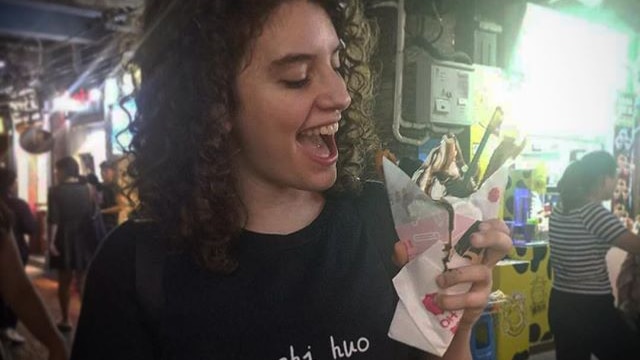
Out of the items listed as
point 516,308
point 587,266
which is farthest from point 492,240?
point 516,308

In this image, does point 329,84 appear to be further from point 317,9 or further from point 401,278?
point 401,278

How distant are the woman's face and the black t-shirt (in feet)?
0.49

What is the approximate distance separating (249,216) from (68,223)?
16.4 ft

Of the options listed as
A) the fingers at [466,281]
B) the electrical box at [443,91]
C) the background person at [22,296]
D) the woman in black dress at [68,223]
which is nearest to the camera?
the fingers at [466,281]

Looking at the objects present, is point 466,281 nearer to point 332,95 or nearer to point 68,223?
point 332,95

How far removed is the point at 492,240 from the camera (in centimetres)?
90

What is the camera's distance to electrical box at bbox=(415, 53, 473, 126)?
2078 mm

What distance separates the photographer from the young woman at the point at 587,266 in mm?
3088

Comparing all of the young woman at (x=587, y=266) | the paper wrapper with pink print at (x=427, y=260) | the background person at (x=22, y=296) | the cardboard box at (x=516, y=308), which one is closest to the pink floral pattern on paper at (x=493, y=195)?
the paper wrapper with pink print at (x=427, y=260)

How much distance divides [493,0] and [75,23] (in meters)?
5.64

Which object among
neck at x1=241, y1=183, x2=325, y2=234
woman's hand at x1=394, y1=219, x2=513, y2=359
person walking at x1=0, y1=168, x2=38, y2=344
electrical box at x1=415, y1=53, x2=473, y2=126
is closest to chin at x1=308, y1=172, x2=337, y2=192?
neck at x1=241, y1=183, x2=325, y2=234

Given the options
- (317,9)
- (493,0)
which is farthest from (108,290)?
(493,0)

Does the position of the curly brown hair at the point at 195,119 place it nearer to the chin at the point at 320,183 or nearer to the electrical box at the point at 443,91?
the chin at the point at 320,183

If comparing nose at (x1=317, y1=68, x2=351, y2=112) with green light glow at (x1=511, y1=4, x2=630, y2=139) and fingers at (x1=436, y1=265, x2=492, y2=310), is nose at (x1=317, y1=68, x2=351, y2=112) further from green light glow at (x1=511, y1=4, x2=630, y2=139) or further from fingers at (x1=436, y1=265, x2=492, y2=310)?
green light glow at (x1=511, y1=4, x2=630, y2=139)
